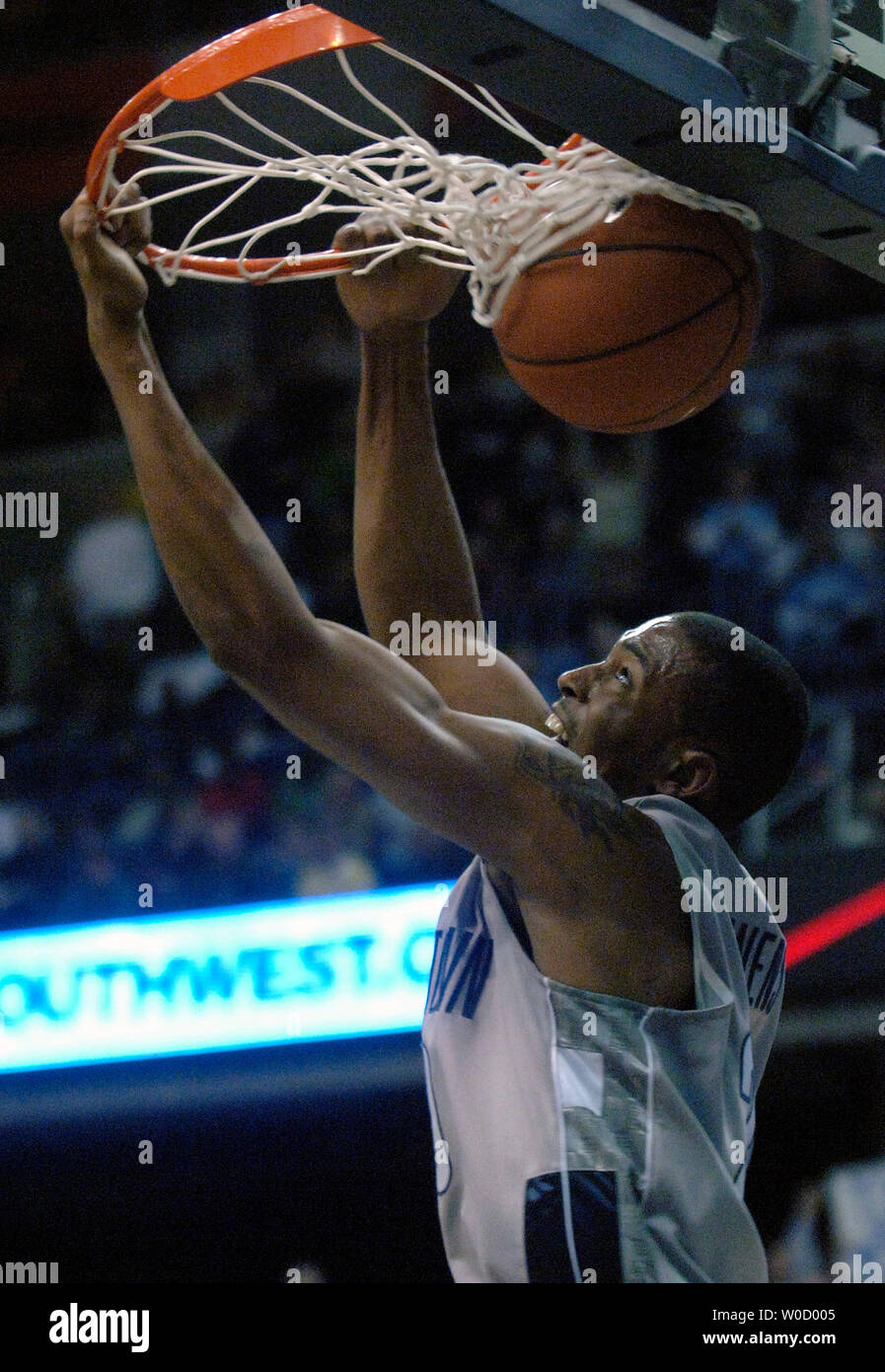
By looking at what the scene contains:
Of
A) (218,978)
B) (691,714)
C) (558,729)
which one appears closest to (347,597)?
(218,978)

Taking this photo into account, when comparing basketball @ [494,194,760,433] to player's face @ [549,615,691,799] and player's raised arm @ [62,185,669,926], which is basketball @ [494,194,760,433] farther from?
player's raised arm @ [62,185,669,926]

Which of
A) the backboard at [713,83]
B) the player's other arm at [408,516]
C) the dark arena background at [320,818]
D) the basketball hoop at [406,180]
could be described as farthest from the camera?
the dark arena background at [320,818]

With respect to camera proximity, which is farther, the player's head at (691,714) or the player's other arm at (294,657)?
the player's head at (691,714)

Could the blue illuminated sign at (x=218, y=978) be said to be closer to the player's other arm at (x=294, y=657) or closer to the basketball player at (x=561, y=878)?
the basketball player at (x=561, y=878)

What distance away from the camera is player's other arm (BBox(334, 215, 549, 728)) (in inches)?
106

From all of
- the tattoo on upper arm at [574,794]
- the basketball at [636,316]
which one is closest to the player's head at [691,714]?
the tattoo on upper arm at [574,794]

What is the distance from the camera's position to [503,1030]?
228 centimetres

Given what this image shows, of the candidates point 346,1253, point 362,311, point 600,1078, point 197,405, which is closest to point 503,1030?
point 600,1078

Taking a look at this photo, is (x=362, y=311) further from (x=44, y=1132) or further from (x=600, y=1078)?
(x=44, y=1132)

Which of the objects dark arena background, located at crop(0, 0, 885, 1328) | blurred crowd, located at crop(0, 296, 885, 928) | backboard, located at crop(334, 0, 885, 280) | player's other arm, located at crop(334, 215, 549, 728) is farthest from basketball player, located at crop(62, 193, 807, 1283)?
blurred crowd, located at crop(0, 296, 885, 928)

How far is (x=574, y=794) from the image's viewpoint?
2.22 metres

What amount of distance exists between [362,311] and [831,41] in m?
0.84

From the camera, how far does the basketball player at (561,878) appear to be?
82.7 inches

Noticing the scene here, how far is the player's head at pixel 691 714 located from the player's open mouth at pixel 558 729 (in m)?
0.01
